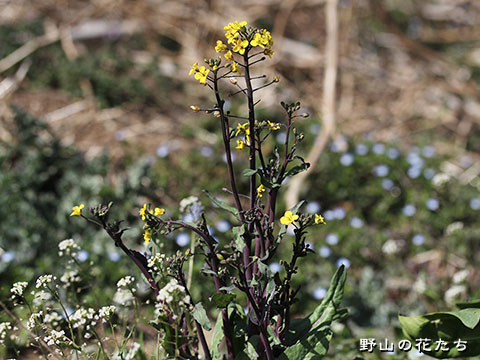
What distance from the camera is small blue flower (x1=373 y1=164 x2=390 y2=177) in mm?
3955

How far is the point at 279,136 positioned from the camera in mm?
4477

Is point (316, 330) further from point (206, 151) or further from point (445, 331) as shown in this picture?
point (206, 151)

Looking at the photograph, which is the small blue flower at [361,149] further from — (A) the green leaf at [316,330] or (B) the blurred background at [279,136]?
(A) the green leaf at [316,330]

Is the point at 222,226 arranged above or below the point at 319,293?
above

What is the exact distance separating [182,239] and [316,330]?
1.67 meters

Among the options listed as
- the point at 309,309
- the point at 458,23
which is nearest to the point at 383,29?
the point at 458,23

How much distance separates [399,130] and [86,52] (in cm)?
329

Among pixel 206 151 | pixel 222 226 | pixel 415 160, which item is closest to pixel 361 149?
pixel 415 160

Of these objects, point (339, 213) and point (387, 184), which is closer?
point (339, 213)

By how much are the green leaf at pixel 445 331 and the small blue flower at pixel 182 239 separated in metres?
1.57

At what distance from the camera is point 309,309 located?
2990 millimetres

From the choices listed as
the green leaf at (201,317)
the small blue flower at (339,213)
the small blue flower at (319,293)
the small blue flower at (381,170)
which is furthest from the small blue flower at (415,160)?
the green leaf at (201,317)

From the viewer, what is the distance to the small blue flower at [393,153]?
4.13 metres

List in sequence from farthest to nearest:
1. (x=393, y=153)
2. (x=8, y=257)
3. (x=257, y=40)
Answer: (x=393, y=153) < (x=8, y=257) < (x=257, y=40)
